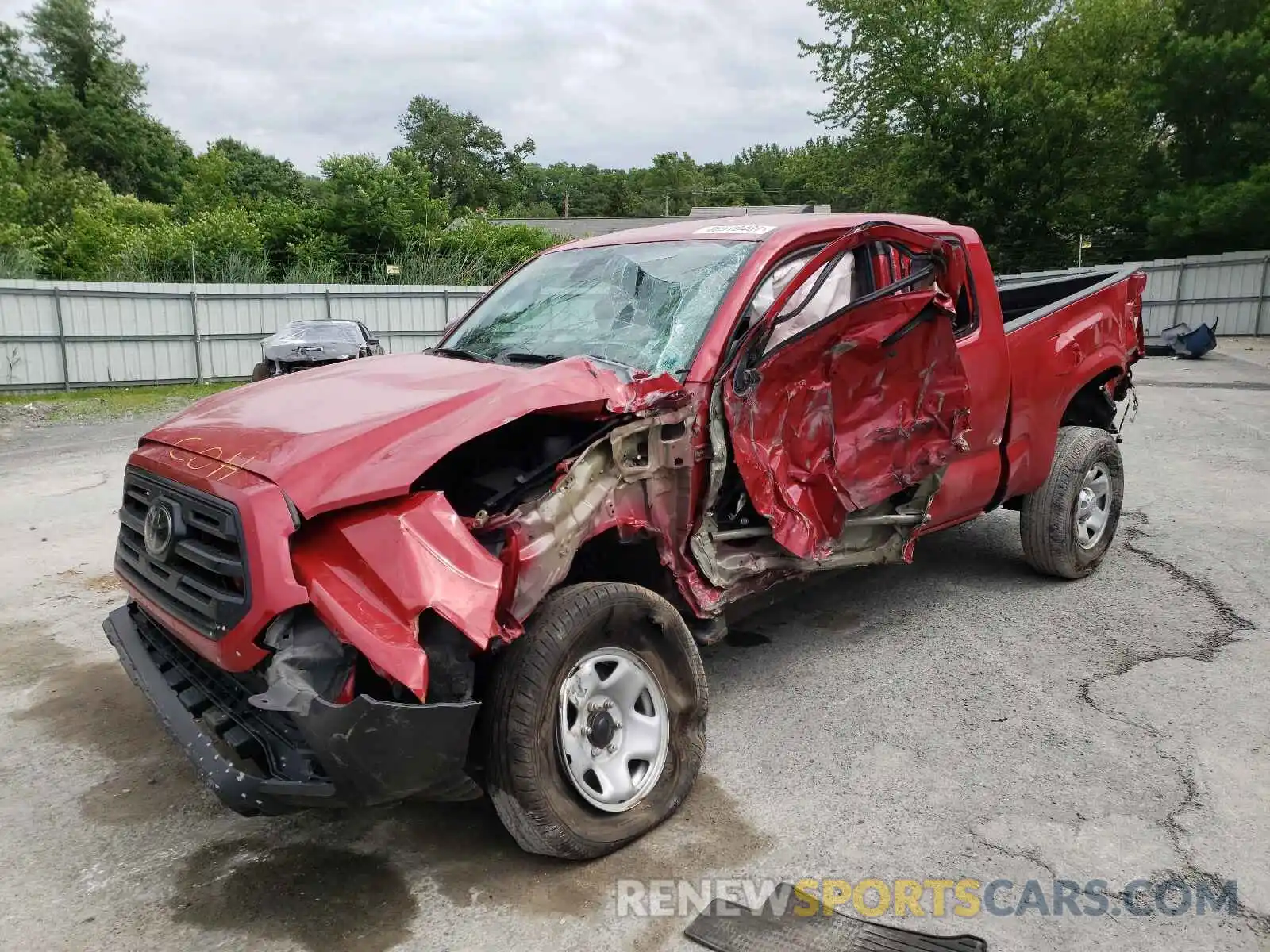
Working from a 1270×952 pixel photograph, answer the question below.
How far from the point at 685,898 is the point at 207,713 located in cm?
153

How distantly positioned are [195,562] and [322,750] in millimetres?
739

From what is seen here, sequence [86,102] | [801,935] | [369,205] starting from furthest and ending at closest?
[86,102] → [369,205] → [801,935]

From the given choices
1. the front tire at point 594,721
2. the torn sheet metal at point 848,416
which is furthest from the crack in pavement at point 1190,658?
the front tire at point 594,721

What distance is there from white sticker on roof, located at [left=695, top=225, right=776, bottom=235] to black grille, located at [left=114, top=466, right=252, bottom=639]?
2.45 metres

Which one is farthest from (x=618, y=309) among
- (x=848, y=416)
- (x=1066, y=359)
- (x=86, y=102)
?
(x=86, y=102)

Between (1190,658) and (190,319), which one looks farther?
(190,319)

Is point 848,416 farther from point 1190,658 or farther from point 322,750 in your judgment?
point 322,750

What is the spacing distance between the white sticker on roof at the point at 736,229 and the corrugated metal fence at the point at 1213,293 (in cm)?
2165

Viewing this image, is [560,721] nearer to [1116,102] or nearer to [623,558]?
[623,558]

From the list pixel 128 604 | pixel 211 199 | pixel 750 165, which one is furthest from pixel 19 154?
pixel 750 165

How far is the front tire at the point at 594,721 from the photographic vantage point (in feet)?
8.71

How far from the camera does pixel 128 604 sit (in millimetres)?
3473

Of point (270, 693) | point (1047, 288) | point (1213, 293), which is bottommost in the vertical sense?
point (270, 693)

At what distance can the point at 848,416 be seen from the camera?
388 centimetres
